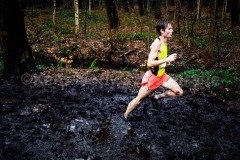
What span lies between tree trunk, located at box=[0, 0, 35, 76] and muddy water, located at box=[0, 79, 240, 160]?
2.82 ft

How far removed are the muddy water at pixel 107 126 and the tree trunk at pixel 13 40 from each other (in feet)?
2.82

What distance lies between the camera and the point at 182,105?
710 centimetres

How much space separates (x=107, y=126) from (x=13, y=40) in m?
4.43

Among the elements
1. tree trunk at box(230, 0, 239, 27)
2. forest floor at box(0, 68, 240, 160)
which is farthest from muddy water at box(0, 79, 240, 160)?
tree trunk at box(230, 0, 239, 27)

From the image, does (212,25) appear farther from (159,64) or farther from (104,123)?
(104,123)

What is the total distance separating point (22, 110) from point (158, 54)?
3602 millimetres

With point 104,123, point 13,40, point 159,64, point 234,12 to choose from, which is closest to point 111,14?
point 234,12

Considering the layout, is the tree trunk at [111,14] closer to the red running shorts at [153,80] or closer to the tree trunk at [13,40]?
the tree trunk at [13,40]

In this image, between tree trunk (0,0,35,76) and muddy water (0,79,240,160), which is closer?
muddy water (0,79,240,160)

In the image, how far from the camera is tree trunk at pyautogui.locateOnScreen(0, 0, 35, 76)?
7.90m

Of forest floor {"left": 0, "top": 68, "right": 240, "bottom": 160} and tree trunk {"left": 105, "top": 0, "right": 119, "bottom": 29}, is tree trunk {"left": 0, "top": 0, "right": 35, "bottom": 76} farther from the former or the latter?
tree trunk {"left": 105, "top": 0, "right": 119, "bottom": 29}

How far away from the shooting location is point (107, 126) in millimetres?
5793

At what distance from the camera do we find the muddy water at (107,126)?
4.75 metres

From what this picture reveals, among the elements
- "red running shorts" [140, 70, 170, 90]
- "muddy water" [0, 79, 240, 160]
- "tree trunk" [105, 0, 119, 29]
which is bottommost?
"muddy water" [0, 79, 240, 160]
